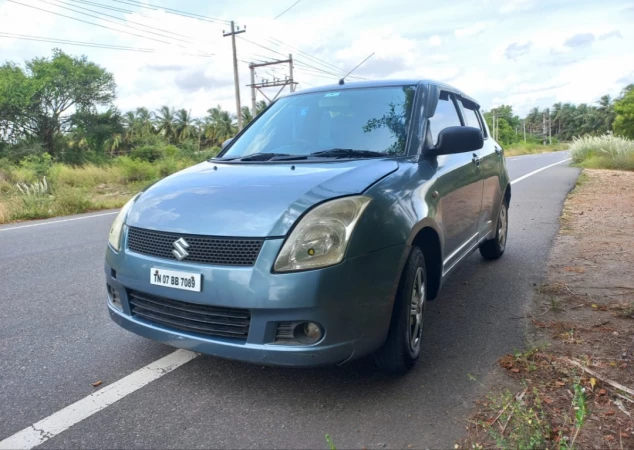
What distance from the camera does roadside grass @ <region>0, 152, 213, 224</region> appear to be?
1106 cm

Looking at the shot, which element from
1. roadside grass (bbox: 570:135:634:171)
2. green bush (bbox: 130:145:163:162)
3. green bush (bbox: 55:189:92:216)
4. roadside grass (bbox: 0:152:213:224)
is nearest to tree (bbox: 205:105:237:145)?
green bush (bbox: 130:145:163:162)

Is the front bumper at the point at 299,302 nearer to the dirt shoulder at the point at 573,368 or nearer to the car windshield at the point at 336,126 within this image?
the dirt shoulder at the point at 573,368

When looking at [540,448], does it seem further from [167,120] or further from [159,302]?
[167,120]

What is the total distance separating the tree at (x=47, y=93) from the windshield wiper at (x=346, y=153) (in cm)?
4303

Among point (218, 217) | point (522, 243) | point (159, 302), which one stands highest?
point (218, 217)

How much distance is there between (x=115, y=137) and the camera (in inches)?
1850

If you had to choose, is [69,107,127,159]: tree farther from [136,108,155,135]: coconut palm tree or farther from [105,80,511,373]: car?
[105,80,511,373]: car

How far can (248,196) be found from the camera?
104 inches

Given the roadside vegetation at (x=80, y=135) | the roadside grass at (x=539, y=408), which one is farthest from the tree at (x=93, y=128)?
the roadside grass at (x=539, y=408)

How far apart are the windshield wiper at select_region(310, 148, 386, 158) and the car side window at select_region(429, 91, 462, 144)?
484 millimetres

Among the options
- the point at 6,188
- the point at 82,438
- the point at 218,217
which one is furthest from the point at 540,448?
the point at 6,188

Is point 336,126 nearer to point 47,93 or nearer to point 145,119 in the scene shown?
point 47,93

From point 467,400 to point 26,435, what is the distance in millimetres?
2041

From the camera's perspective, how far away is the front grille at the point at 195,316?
2.46m
